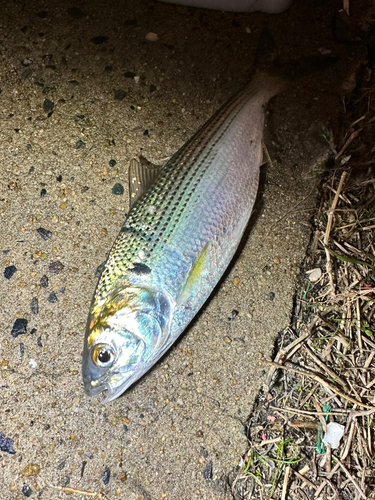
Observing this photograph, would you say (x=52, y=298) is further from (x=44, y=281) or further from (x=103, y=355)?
(x=103, y=355)

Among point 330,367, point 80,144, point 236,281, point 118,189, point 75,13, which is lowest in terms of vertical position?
point 330,367

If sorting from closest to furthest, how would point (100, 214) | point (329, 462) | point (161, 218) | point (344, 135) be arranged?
point (161, 218) < point (329, 462) < point (100, 214) < point (344, 135)

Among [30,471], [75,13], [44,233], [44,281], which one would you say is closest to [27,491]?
[30,471]

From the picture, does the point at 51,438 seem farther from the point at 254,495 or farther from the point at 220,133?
the point at 220,133

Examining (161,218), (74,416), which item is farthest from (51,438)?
(161,218)

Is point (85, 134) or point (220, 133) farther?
point (85, 134)

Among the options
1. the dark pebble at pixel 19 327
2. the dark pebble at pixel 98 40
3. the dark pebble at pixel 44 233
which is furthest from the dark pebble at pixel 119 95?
the dark pebble at pixel 19 327
